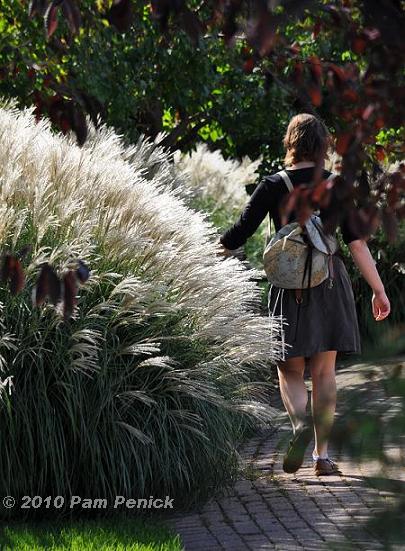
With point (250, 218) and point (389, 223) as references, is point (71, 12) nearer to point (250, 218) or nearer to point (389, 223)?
point (389, 223)

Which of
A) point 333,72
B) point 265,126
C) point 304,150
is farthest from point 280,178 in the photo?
point 265,126

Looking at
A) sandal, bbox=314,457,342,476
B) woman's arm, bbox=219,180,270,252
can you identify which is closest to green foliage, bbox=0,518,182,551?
sandal, bbox=314,457,342,476

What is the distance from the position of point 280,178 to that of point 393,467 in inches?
147

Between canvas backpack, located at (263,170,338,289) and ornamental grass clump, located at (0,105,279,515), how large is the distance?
289 millimetres

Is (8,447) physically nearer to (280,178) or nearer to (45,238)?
(45,238)

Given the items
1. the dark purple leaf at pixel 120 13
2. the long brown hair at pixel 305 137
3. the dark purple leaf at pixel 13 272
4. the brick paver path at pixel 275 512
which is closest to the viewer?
the dark purple leaf at pixel 120 13

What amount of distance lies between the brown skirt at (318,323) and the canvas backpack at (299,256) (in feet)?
0.35

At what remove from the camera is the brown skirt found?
19.4ft

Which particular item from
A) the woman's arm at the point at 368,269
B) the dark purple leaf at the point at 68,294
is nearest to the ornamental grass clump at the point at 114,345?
the woman's arm at the point at 368,269

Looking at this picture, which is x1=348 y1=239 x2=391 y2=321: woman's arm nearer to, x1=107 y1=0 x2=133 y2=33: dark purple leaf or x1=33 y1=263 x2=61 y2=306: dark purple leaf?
x1=33 y1=263 x2=61 y2=306: dark purple leaf

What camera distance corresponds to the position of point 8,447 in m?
4.77

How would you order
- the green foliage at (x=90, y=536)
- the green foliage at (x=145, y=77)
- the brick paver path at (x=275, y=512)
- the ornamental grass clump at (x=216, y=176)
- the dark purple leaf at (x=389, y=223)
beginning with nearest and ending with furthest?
1. the dark purple leaf at (x=389, y=223)
2. the green foliage at (x=90, y=536)
3. the brick paver path at (x=275, y=512)
4. the green foliage at (x=145, y=77)
5. the ornamental grass clump at (x=216, y=176)

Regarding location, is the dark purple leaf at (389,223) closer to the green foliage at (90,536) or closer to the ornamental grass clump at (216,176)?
the green foliage at (90,536)

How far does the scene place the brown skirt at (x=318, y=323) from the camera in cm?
590
